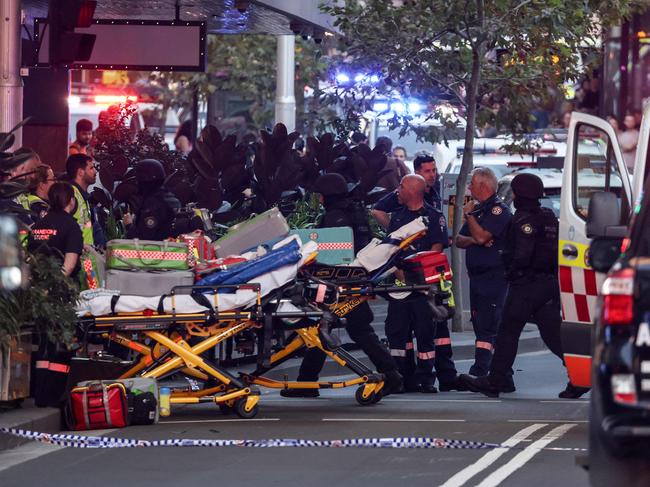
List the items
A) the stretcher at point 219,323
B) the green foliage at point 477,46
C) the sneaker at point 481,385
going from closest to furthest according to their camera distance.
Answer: the stretcher at point 219,323 < the sneaker at point 481,385 < the green foliage at point 477,46

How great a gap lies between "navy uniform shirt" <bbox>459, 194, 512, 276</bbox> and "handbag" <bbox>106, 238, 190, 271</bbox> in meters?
3.08

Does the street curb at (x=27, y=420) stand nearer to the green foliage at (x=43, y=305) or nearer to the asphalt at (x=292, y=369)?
the asphalt at (x=292, y=369)

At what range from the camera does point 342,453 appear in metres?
10.5

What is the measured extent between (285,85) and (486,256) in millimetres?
13828

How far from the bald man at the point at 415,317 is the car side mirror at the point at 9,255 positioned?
6.69m

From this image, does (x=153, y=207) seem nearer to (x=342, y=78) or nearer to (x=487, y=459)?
(x=487, y=459)

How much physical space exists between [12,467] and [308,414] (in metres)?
3.13

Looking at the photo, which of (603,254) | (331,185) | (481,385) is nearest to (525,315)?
(481,385)

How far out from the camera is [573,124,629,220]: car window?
1120cm

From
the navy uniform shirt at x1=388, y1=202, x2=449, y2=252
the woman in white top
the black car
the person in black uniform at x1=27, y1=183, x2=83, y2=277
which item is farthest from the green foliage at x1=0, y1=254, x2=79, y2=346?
the woman in white top

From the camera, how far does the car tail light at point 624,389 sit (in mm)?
7184

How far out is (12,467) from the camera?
1016 centimetres

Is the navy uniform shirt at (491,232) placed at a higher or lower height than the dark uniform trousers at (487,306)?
higher

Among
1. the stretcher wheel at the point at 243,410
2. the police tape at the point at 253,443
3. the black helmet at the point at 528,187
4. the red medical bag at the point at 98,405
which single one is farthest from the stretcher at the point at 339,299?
the police tape at the point at 253,443
